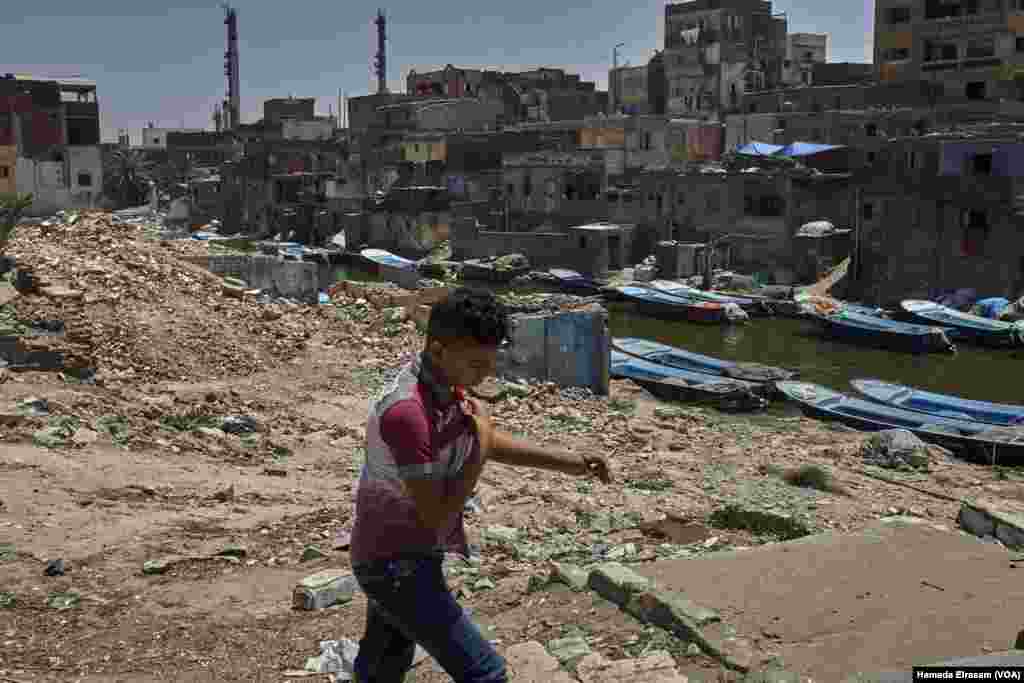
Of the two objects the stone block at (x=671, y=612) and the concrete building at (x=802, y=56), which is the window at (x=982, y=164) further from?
the stone block at (x=671, y=612)

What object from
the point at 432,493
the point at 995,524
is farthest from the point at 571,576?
the point at 995,524

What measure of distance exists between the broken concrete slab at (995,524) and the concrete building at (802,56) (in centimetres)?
5136

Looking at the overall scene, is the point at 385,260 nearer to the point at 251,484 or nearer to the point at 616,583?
the point at 251,484

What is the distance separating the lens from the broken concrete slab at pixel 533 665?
460cm

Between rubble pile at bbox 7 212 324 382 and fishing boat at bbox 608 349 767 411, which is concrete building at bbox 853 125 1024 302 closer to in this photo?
fishing boat at bbox 608 349 767 411

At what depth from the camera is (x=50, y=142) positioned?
158 feet

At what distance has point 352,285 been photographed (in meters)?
21.8

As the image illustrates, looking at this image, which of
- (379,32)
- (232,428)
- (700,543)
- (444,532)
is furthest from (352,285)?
(379,32)

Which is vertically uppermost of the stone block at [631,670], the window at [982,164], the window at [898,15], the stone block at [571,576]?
the window at [898,15]

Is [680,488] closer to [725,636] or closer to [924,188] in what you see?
[725,636]

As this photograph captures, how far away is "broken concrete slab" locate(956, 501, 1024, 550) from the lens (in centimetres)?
734

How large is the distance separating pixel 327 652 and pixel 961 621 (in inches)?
119

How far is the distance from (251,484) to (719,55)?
163ft

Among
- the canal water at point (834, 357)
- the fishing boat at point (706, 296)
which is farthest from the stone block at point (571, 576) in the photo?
the fishing boat at point (706, 296)
